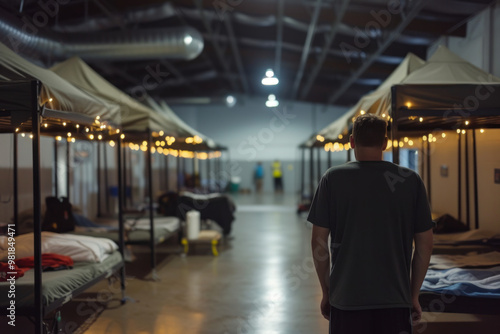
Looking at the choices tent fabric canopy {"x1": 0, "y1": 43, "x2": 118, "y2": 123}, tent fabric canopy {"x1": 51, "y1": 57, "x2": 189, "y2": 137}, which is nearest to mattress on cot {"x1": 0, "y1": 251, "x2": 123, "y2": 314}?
tent fabric canopy {"x1": 0, "y1": 43, "x2": 118, "y2": 123}

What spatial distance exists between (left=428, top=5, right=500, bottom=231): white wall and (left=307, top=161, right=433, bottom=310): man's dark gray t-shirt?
3917 millimetres

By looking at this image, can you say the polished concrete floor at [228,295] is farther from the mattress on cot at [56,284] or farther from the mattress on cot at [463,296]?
the mattress on cot at [463,296]

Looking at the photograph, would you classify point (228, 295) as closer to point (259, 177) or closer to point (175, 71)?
point (175, 71)

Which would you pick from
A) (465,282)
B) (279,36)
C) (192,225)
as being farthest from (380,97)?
(279,36)

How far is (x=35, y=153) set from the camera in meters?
3.03

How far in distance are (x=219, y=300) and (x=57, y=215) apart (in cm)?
242

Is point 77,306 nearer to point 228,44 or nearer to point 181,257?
point 181,257

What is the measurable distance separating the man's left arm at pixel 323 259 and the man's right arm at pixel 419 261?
0.36 metres

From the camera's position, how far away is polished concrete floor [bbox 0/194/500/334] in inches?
155

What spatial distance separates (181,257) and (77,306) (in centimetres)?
269

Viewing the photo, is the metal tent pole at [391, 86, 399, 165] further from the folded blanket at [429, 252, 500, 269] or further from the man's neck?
the man's neck

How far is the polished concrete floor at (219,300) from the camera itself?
393cm

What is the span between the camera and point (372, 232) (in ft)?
6.12

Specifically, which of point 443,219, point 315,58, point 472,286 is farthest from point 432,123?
point 315,58
